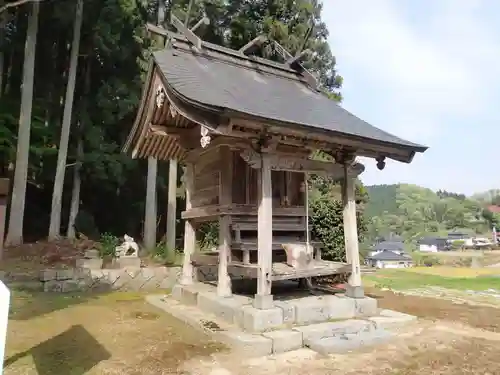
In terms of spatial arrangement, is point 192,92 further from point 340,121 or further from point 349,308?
point 349,308

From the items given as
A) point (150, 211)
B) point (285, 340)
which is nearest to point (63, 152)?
point (150, 211)

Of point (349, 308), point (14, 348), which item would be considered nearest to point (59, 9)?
point (14, 348)

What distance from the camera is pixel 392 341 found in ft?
16.0

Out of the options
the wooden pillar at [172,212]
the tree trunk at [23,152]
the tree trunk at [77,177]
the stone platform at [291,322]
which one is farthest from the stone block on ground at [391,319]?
the tree trunk at [77,177]

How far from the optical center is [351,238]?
6.38 meters

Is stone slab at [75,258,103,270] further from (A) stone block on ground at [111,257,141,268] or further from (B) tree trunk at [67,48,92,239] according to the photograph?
(B) tree trunk at [67,48,92,239]

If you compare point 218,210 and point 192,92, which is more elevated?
point 192,92

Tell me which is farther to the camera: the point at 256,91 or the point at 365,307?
the point at 256,91

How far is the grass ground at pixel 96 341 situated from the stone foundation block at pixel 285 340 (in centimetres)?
68

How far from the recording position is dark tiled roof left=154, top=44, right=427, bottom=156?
17.0 feet

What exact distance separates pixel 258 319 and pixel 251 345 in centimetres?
49

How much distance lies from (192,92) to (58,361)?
11.5 ft

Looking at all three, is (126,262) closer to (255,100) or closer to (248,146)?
(248,146)

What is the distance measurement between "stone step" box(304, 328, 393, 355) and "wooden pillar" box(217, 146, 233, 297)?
5.67ft
